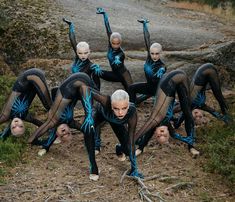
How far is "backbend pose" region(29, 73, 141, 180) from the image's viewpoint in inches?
321

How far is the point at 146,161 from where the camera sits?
30.3ft

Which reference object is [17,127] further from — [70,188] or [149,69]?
[149,69]

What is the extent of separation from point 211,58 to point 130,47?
2.36 m

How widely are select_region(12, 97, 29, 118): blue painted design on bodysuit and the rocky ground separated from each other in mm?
756

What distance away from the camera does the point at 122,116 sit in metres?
7.86

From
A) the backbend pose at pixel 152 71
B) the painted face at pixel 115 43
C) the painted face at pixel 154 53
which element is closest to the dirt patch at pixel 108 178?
the backbend pose at pixel 152 71

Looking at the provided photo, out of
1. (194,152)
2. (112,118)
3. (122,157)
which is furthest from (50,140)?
(194,152)

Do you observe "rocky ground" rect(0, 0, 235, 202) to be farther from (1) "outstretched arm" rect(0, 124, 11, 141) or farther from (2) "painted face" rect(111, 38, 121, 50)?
(2) "painted face" rect(111, 38, 121, 50)

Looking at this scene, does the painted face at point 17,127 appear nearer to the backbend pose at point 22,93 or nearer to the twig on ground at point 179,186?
the backbend pose at point 22,93

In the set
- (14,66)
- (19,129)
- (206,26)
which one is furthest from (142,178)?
(206,26)

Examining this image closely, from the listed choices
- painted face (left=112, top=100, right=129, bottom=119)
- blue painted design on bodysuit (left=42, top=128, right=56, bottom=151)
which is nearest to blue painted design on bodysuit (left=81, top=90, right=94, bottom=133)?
painted face (left=112, top=100, right=129, bottom=119)

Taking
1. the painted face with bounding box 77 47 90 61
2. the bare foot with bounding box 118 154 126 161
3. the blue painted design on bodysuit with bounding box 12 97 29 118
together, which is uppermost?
the painted face with bounding box 77 47 90 61

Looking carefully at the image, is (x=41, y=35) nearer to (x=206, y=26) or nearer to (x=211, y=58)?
(x=211, y=58)

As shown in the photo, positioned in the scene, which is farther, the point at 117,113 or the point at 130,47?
the point at 130,47
